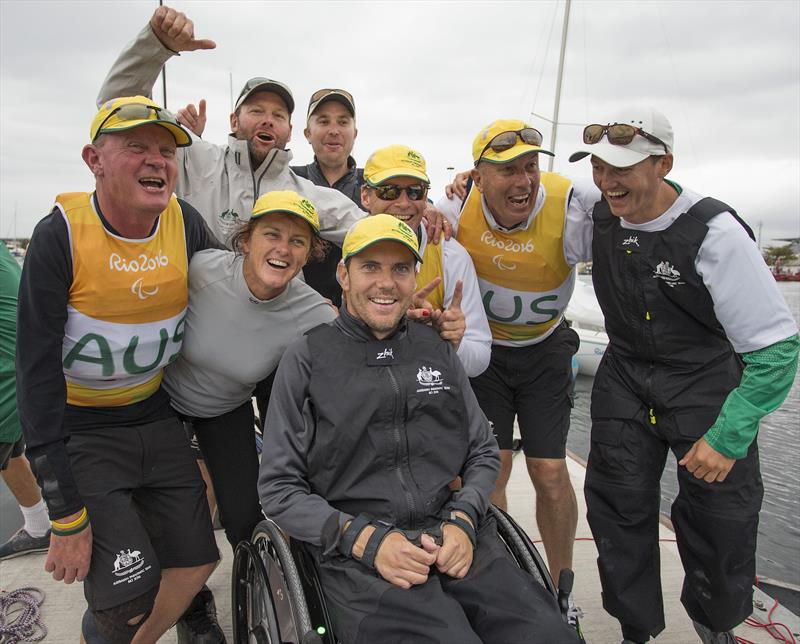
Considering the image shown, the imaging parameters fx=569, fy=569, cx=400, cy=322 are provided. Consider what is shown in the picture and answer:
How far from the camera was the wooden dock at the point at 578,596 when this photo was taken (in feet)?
8.31

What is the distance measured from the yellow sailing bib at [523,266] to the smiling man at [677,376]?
0.27 m

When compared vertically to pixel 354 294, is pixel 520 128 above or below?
above

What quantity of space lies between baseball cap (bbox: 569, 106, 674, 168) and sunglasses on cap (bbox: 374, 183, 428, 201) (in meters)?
0.70

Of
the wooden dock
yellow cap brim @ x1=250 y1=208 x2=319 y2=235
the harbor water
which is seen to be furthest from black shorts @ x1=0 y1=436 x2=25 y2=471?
the harbor water

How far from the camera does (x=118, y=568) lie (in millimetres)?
1886

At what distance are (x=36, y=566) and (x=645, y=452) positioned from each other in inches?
120

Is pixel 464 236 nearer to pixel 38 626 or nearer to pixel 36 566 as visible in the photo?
pixel 38 626

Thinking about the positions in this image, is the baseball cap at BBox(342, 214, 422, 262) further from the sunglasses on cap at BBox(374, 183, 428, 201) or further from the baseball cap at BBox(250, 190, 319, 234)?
the sunglasses on cap at BBox(374, 183, 428, 201)

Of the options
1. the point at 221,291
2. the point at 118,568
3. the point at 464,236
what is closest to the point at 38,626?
the point at 118,568

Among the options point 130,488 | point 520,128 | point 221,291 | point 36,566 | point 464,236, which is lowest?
point 36,566

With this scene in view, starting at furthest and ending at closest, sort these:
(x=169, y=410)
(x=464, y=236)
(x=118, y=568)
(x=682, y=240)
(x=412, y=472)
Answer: (x=464, y=236), (x=169, y=410), (x=682, y=240), (x=118, y=568), (x=412, y=472)

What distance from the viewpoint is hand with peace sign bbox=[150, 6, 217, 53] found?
7.88 feet

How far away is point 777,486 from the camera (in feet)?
17.3

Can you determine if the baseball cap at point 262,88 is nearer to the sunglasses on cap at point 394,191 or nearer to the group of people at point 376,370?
the group of people at point 376,370
